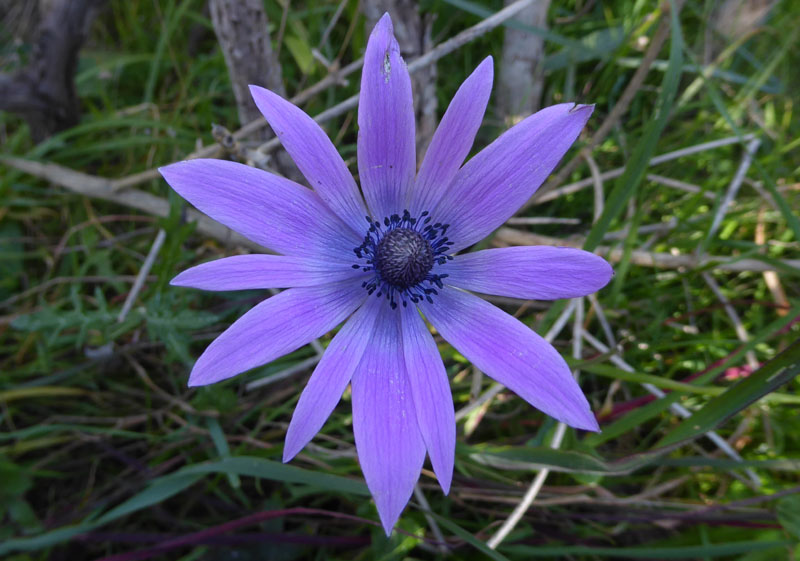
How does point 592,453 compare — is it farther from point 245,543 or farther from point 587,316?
point 245,543

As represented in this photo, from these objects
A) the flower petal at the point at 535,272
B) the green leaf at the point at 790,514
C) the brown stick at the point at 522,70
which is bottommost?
the green leaf at the point at 790,514

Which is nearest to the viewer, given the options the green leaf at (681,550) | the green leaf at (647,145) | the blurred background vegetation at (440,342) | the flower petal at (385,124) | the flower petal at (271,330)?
the flower petal at (271,330)

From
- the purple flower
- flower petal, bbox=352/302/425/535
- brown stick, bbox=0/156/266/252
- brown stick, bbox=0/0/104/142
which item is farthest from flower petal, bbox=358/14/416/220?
brown stick, bbox=0/0/104/142

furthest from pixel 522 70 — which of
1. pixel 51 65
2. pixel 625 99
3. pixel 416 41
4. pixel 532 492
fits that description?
pixel 51 65

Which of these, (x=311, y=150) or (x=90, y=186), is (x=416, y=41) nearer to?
(x=311, y=150)

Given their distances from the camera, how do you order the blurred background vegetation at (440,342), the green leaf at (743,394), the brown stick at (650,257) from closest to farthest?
the green leaf at (743,394) < the blurred background vegetation at (440,342) < the brown stick at (650,257)

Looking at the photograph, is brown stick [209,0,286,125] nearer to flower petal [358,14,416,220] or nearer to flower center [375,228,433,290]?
flower petal [358,14,416,220]

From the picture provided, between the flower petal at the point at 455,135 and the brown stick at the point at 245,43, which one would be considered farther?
the brown stick at the point at 245,43

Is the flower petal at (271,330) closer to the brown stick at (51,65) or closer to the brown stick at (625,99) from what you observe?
the brown stick at (625,99)

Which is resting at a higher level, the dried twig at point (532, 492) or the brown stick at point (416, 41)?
the brown stick at point (416, 41)

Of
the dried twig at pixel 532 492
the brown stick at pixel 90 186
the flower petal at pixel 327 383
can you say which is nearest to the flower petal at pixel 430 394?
the flower petal at pixel 327 383
